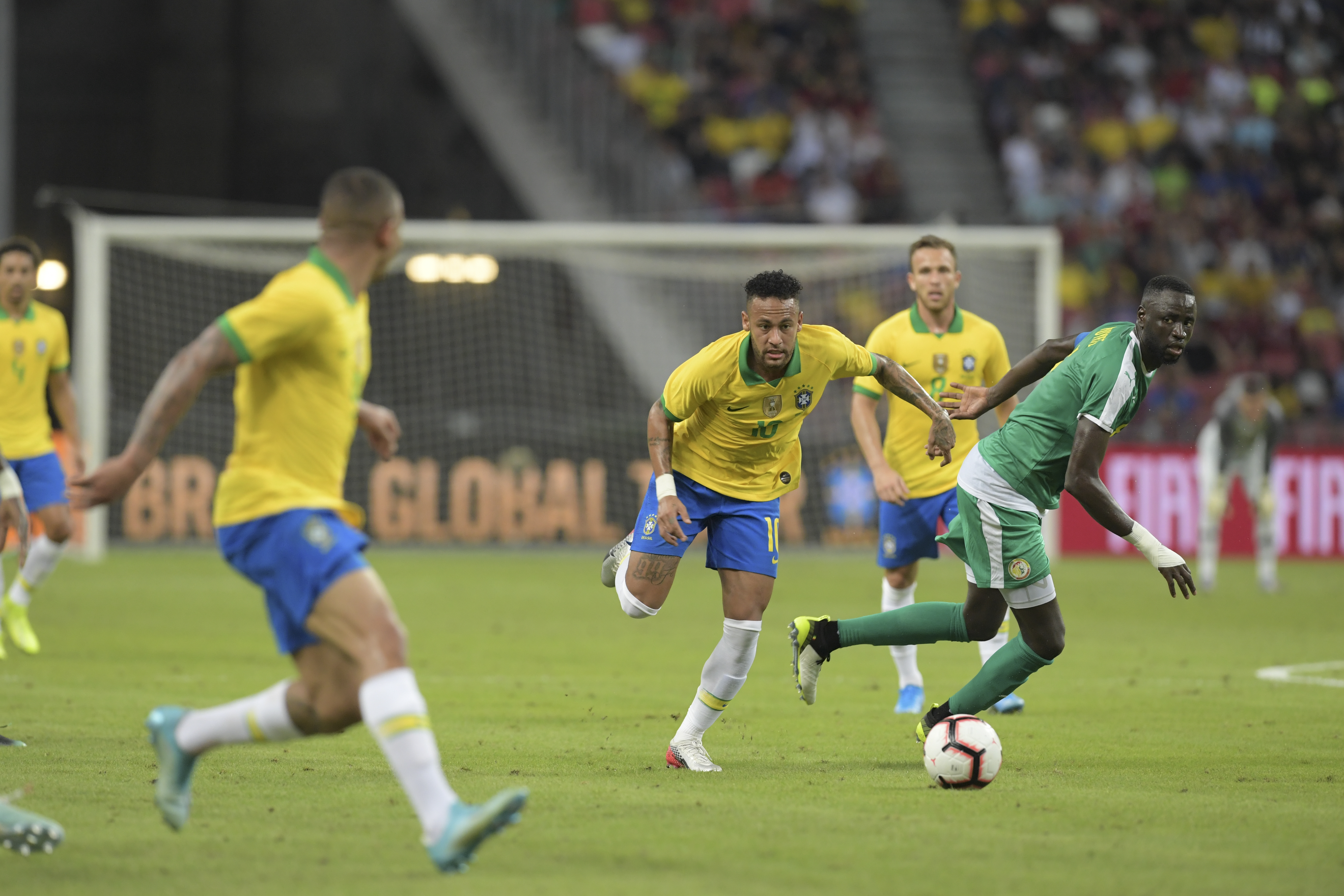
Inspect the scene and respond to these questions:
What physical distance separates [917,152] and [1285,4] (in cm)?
604

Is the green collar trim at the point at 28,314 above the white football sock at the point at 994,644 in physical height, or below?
above

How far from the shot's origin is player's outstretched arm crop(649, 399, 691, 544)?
6695 millimetres

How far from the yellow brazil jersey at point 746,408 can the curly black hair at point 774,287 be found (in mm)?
303

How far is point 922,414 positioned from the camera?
9.28m

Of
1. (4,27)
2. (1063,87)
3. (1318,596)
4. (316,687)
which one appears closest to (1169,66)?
(1063,87)

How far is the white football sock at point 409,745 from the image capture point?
4.78 metres

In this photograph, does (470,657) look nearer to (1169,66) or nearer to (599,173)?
(599,173)

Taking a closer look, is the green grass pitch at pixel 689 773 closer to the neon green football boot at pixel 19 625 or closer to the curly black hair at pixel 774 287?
the neon green football boot at pixel 19 625

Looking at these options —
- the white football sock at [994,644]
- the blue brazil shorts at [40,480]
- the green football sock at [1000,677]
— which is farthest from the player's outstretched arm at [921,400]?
the blue brazil shorts at [40,480]

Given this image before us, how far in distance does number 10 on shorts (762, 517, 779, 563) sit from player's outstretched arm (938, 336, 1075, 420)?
3.31 ft

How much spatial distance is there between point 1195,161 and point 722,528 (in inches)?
767

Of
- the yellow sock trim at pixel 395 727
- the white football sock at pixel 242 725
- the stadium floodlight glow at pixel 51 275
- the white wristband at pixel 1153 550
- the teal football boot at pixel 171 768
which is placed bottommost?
the teal football boot at pixel 171 768

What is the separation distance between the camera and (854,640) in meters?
7.34

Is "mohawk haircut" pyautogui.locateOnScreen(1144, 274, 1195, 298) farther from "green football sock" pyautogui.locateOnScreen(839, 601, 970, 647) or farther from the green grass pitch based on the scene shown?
the green grass pitch
